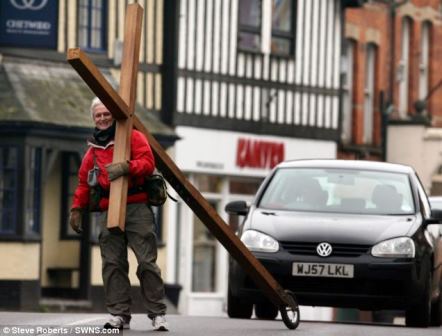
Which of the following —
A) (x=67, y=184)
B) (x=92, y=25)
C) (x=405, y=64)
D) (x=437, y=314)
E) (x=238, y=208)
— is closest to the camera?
(x=238, y=208)

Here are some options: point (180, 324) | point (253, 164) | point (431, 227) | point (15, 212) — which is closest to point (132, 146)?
point (180, 324)

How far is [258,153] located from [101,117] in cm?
2533

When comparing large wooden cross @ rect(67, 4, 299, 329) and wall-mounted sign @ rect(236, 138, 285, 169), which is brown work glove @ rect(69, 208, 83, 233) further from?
wall-mounted sign @ rect(236, 138, 285, 169)

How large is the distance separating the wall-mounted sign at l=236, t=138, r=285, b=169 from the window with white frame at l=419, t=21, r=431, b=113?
8773mm

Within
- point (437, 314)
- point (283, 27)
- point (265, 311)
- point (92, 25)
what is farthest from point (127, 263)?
point (283, 27)

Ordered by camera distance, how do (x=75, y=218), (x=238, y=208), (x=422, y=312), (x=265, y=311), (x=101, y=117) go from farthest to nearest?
(x=265, y=311) → (x=238, y=208) → (x=422, y=312) → (x=75, y=218) → (x=101, y=117)

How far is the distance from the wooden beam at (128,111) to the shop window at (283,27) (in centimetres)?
2596

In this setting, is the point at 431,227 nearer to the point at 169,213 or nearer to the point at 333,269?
the point at 333,269

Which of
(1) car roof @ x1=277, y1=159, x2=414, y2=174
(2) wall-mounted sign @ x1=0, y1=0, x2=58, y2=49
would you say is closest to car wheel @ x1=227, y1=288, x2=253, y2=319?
(1) car roof @ x1=277, y1=159, x2=414, y2=174

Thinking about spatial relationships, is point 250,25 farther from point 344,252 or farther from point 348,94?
point 344,252

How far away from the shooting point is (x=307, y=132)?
4231 centimetres

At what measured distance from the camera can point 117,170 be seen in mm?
15258

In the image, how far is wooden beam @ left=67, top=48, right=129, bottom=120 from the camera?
1431 cm

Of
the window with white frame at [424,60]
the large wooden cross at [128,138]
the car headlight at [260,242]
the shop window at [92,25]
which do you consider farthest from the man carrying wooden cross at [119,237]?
the window with white frame at [424,60]
